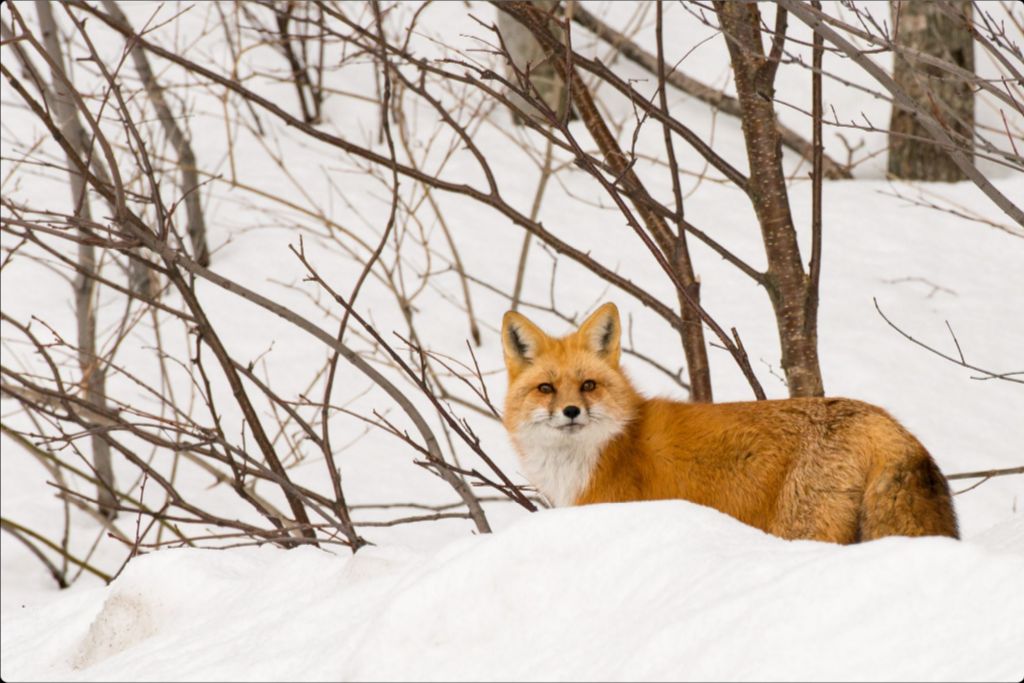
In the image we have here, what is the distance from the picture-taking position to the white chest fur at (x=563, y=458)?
15.2ft

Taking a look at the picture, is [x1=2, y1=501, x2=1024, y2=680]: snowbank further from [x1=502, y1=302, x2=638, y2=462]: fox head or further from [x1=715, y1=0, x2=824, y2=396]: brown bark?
[x1=715, y1=0, x2=824, y2=396]: brown bark

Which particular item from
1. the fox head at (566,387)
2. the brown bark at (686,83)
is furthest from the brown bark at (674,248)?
the brown bark at (686,83)

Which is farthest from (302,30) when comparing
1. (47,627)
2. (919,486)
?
(919,486)

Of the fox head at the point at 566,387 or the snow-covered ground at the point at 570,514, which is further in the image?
the fox head at the point at 566,387

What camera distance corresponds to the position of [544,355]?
5.01 metres

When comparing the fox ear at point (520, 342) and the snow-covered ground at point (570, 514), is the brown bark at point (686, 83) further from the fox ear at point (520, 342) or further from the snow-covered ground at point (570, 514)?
the fox ear at point (520, 342)

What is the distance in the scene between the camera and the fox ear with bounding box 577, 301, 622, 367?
5.02 meters

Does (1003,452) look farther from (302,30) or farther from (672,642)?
(302,30)

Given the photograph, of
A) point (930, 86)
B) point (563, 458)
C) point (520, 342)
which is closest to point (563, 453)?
point (563, 458)

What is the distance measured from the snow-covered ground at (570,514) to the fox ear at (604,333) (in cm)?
114

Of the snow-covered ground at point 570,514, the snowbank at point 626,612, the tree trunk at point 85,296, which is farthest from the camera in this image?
the tree trunk at point 85,296

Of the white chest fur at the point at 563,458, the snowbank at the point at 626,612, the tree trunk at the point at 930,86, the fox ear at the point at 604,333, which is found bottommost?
A: the snowbank at the point at 626,612

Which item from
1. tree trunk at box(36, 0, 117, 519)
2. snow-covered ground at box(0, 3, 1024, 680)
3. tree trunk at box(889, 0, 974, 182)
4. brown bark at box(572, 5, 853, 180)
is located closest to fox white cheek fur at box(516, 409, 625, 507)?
snow-covered ground at box(0, 3, 1024, 680)

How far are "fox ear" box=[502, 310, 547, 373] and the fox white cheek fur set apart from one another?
15.2 inches
